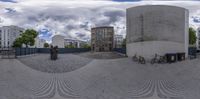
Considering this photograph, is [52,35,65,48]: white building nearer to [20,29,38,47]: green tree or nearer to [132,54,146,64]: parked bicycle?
[20,29,38,47]: green tree

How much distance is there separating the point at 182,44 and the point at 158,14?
15.0 feet

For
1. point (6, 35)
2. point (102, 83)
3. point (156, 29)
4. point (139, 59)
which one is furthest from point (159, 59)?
point (6, 35)

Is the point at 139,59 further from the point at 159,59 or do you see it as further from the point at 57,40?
the point at 57,40

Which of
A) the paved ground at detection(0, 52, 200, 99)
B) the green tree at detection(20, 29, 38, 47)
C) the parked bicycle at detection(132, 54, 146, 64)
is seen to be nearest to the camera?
the paved ground at detection(0, 52, 200, 99)

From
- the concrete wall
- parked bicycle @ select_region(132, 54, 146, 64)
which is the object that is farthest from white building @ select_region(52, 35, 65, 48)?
parked bicycle @ select_region(132, 54, 146, 64)

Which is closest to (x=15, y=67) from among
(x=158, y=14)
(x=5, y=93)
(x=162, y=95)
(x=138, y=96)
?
(x=5, y=93)

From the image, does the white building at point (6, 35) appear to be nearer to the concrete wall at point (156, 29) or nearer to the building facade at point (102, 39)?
the building facade at point (102, 39)

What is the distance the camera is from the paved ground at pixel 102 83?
1162 centimetres

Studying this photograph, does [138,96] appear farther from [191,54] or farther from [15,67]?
[191,54]

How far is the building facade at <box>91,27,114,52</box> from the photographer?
41.1 m

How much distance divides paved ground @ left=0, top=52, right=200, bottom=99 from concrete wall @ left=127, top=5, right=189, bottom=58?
416cm

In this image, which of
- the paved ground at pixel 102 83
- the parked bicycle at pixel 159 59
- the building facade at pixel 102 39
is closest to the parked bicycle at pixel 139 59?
the parked bicycle at pixel 159 59

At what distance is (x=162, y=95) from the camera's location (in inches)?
465

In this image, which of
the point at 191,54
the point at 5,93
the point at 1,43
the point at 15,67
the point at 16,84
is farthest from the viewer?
the point at 1,43
